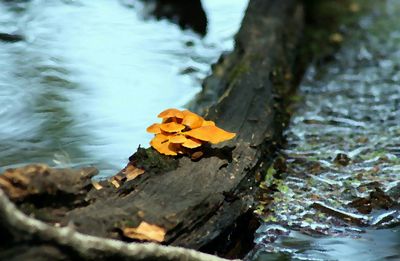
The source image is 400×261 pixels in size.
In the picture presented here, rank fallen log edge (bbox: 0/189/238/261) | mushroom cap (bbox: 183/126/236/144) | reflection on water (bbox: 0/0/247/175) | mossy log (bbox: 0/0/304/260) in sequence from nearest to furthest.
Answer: fallen log edge (bbox: 0/189/238/261), mossy log (bbox: 0/0/304/260), mushroom cap (bbox: 183/126/236/144), reflection on water (bbox: 0/0/247/175)

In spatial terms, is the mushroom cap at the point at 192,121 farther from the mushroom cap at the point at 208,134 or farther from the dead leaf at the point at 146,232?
the dead leaf at the point at 146,232

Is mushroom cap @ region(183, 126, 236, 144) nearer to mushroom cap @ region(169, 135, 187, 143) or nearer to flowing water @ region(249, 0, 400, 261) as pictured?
mushroom cap @ region(169, 135, 187, 143)

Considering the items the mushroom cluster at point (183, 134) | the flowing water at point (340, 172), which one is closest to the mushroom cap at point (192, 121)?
the mushroom cluster at point (183, 134)

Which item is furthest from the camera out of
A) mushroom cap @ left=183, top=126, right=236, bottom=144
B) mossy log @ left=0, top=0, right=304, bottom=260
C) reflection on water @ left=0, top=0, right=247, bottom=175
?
reflection on water @ left=0, top=0, right=247, bottom=175

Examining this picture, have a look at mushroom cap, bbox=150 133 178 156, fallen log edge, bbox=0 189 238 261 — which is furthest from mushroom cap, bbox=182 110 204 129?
fallen log edge, bbox=0 189 238 261

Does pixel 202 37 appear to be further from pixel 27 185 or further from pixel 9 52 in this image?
pixel 27 185

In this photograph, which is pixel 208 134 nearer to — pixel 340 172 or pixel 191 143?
pixel 191 143

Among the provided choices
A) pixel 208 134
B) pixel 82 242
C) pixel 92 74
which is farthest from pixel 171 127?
pixel 92 74
